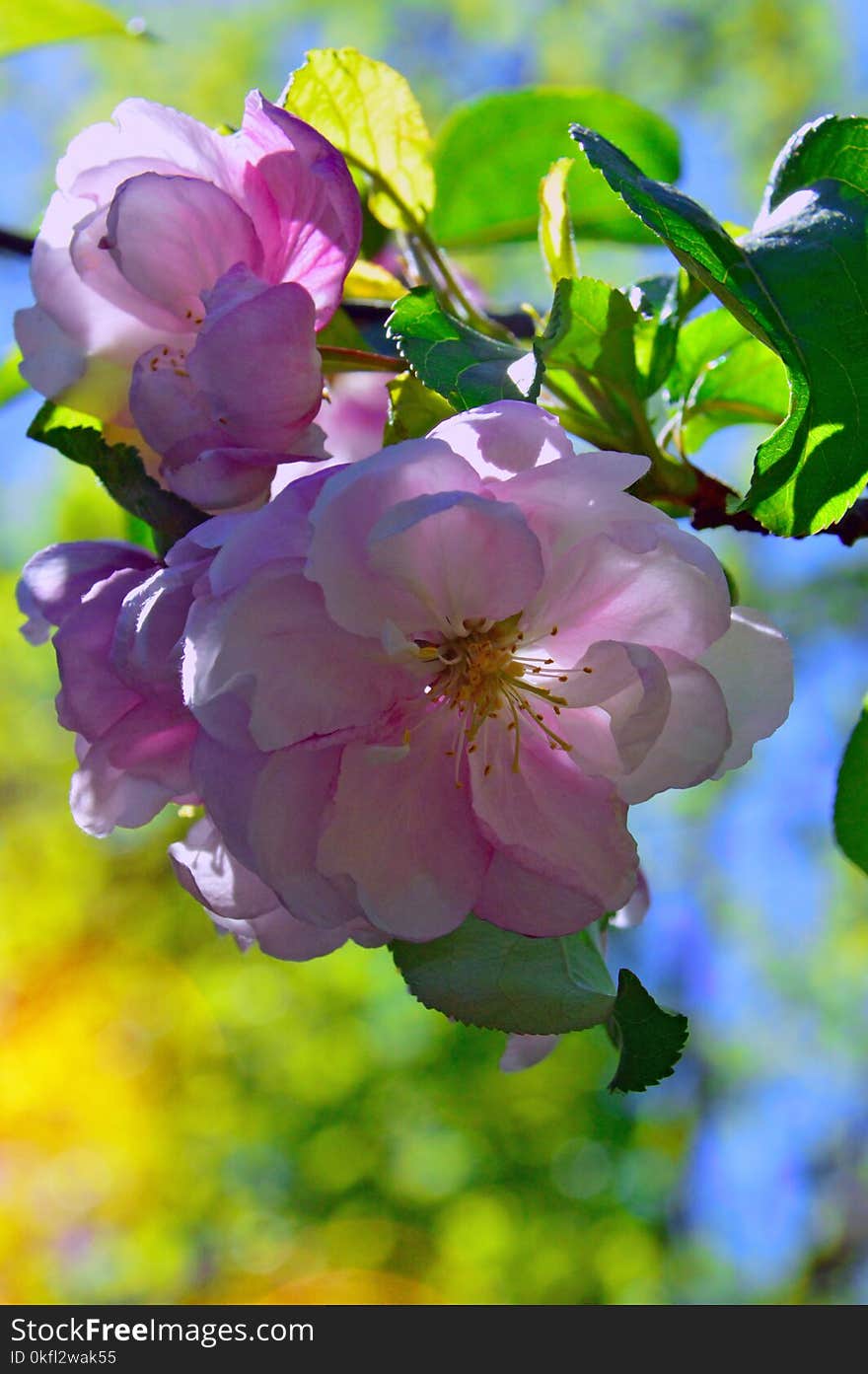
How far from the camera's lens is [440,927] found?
0.58 meters

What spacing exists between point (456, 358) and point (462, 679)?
0.53 ft

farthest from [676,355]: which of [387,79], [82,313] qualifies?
[82,313]

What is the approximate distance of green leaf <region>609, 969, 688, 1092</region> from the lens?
572 millimetres

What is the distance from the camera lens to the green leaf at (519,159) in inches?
43.9

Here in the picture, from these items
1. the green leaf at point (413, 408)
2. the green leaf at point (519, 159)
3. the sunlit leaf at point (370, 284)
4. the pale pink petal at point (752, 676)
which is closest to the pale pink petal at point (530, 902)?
the pale pink petal at point (752, 676)

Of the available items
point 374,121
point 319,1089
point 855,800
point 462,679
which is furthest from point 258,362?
point 319,1089

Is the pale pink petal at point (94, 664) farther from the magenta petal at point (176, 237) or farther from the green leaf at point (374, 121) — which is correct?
the green leaf at point (374, 121)

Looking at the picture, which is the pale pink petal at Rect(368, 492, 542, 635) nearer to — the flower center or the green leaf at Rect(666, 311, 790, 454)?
the flower center

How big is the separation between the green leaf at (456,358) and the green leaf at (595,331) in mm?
46

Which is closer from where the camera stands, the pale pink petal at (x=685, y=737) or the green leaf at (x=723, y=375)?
the pale pink petal at (x=685, y=737)

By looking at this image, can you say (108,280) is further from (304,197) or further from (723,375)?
(723,375)

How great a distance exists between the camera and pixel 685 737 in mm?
572
